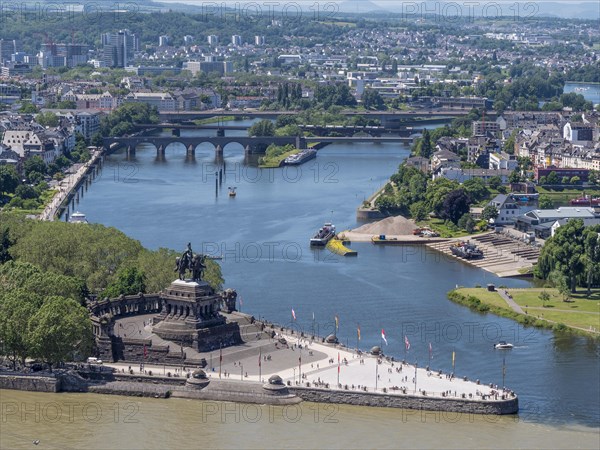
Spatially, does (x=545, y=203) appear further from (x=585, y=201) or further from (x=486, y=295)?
(x=486, y=295)

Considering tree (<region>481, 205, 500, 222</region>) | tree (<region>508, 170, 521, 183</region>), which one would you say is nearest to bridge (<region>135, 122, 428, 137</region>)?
tree (<region>508, 170, 521, 183</region>)

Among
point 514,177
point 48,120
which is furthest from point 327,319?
point 48,120

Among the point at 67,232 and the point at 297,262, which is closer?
the point at 67,232

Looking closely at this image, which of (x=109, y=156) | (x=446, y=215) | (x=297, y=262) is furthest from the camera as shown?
(x=109, y=156)

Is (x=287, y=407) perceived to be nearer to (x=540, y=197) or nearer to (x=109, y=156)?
(x=540, y=197)

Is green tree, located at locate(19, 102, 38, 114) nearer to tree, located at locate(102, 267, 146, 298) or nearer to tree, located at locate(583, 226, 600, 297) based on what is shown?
tree, located at locate(583, 226, 600, 297)

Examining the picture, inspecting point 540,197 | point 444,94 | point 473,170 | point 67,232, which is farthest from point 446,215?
point 444,94
